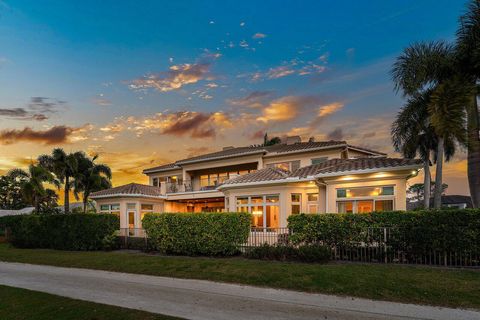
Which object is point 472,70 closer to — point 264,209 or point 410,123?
point 410,123

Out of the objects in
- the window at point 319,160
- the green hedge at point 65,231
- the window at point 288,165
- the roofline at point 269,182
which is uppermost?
the window at point 319,160

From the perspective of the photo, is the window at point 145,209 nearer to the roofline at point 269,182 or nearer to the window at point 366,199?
the roofline at point 269,182

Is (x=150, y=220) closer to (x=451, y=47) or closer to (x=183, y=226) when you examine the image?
(x=183, y=226)

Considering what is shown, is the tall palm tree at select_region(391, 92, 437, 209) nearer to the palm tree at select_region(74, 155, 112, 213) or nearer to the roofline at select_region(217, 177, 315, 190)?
the roofline at select_region(217, 177, 315, 190)

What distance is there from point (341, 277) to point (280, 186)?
10.8 meters

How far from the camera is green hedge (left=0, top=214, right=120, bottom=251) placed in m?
21.5

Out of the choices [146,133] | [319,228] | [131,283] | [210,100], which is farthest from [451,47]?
[146,133]

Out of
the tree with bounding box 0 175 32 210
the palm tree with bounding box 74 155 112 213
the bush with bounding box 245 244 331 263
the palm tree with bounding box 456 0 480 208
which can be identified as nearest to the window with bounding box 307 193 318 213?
the bush with bounding box 245 244 331 263

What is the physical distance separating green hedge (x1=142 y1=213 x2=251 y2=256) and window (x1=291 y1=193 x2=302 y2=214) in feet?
15.6

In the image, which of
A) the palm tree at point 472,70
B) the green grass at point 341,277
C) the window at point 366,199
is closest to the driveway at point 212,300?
the green grass at point 341,277

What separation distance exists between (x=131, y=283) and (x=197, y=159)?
22.4 metres

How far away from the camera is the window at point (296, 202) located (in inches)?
838

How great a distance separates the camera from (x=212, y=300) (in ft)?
30.2

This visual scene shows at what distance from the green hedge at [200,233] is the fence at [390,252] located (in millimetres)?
4239
